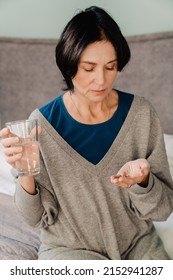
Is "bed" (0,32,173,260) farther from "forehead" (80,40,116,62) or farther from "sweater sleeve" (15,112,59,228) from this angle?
"forehead" (80,40,116,62)

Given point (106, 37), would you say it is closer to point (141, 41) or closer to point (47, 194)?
point (47, 194)

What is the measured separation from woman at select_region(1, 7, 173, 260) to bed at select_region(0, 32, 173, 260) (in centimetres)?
13

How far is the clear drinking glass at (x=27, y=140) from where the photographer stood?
0.60 meters

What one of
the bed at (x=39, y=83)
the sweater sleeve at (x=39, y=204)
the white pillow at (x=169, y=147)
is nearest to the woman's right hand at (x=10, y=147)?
the sweater sleeve at (x=39, y=204)

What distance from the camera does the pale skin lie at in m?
0.60

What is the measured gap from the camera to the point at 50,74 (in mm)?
1443

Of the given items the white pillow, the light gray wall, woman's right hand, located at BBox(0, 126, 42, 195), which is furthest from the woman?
the light gray wall

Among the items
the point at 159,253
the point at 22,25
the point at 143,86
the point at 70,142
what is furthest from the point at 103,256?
the point at 22,25

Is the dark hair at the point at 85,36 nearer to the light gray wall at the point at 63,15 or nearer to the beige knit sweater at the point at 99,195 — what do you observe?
the beige knit sweater at the point at 99,195

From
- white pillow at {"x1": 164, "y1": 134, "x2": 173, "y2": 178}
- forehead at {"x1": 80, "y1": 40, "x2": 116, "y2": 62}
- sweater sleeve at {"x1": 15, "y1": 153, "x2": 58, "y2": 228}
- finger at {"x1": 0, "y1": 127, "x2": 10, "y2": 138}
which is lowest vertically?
white pillow at {"x1": 164, "y1": 134, "x2": 173, "y2": 178}

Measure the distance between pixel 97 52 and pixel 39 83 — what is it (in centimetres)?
83

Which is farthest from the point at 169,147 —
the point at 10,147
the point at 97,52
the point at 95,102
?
the point at 10,147

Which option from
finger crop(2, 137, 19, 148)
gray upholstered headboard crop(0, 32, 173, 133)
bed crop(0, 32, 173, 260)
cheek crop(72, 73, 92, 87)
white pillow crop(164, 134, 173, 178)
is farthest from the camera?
gray upholstered headboard crop(0, 32, 173, 133)

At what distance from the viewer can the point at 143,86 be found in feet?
4.39
